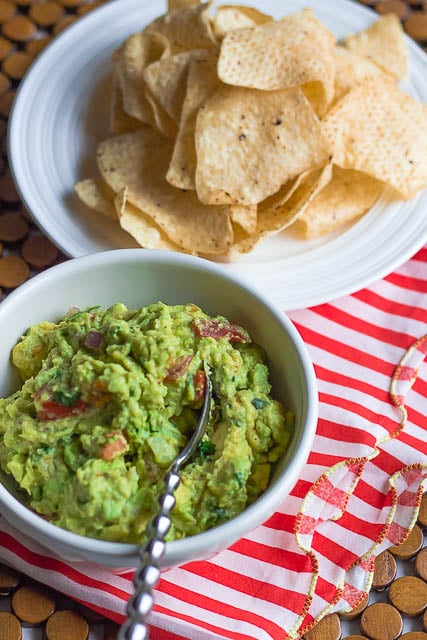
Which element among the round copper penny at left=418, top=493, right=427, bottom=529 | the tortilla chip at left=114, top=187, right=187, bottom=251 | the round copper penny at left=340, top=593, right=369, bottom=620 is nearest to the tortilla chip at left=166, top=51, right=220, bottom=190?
the tortilla chip at left=114, top=187, right=187, bottom=251

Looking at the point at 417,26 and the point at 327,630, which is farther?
the point at 417,26

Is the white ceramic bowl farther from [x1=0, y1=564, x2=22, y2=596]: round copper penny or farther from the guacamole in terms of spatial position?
[x1=0, y1=564, x2=22, y2=596]: round copper penny

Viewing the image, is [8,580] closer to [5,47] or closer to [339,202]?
[339,202]

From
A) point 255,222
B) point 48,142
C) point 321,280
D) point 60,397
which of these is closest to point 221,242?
point 255,222

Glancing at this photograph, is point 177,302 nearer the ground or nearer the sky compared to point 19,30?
nearer the ground

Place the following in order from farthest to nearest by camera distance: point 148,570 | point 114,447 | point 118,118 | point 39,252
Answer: point 118,118 < point 39,252 < point 114,447 < point 148,570

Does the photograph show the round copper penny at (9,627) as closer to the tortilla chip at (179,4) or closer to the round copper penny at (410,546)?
the round copper penny at (410,546)

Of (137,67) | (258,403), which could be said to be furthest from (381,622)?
(137,67)
